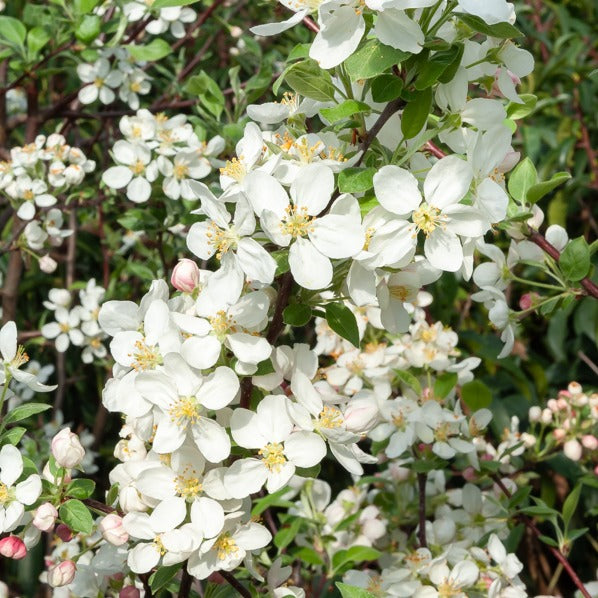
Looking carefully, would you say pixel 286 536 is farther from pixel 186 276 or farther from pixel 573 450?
pixel 186 276

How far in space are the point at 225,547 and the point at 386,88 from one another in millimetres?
539

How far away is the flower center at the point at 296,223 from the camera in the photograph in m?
0.89

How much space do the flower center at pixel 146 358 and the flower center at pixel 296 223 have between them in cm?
24

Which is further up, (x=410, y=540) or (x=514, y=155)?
(x=514, y=155)

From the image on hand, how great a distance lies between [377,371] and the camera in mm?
1598

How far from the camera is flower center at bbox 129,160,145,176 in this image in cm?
173

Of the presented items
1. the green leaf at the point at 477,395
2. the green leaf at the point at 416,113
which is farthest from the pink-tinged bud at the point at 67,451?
the green leaf at the point at 477,395

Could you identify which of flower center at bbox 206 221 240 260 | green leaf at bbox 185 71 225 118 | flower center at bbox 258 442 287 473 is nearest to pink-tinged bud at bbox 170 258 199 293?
flower center at bbox 206 221 240 260

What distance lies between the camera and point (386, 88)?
0.90 m

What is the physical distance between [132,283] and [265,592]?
1.34 meters

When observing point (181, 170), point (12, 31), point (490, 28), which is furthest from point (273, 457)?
point (12, 31)

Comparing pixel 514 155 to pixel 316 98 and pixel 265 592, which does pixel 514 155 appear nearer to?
pixel 316 98

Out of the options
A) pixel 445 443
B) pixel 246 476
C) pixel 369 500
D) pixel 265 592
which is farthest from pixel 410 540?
pixel 246 476

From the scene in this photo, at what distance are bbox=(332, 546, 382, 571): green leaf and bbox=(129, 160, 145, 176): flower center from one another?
839 millimetres
